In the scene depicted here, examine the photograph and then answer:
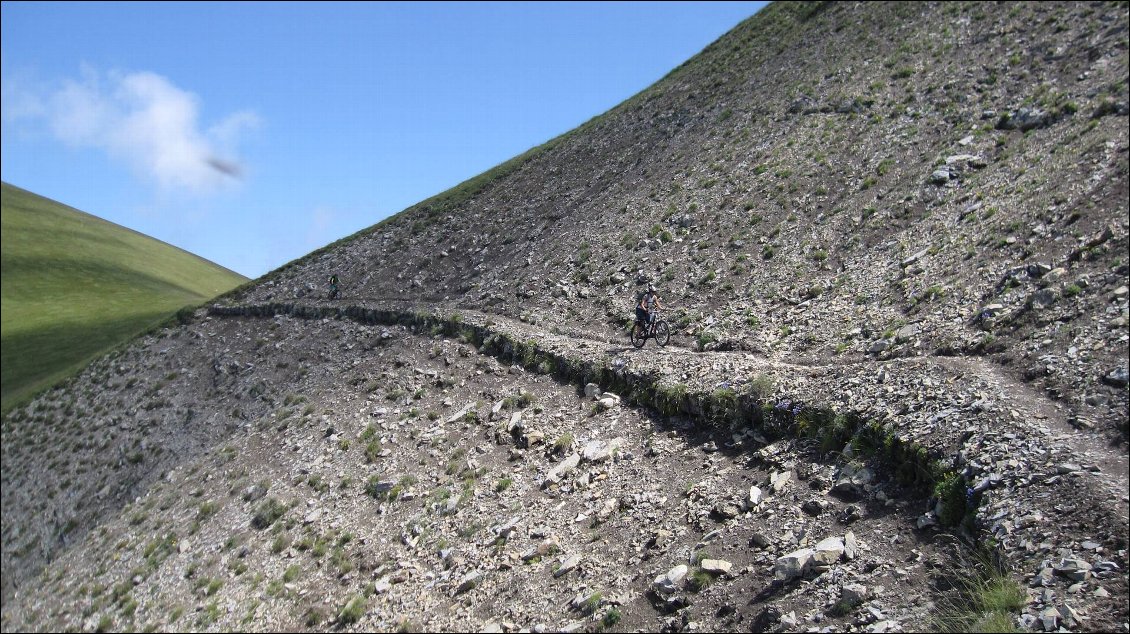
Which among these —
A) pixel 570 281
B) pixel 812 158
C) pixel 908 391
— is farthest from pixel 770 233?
pixel 908 391

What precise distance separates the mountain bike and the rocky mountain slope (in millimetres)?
982

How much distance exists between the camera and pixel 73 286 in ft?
361

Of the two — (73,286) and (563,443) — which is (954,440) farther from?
(73,286)

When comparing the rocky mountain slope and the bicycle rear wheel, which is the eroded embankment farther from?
the bicycle rear wheel

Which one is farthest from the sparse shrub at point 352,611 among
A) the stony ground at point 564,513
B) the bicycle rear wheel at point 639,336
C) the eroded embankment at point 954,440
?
the bicycle rear wheel at point 639,336

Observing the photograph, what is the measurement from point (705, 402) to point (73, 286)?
407 feet

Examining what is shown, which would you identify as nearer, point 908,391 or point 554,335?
point 908,391

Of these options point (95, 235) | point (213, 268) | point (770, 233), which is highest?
point (95, 235)

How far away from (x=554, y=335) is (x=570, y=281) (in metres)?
8.12

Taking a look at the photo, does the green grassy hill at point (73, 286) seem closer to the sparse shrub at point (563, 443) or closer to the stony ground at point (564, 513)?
the stony ground at point (564, 513)

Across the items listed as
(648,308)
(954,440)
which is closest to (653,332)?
(648,308)

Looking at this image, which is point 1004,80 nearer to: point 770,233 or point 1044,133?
point 1044,133

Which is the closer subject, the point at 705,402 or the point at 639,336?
the point at 705,402

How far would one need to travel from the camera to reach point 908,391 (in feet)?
52.5
